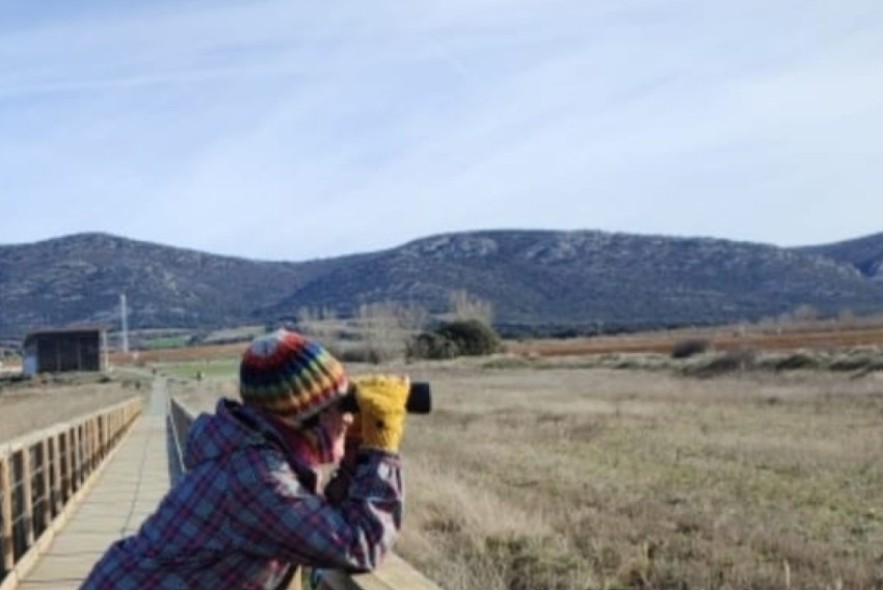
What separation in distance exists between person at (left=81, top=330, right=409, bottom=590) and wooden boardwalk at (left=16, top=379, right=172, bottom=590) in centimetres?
612

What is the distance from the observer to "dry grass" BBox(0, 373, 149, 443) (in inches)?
1629

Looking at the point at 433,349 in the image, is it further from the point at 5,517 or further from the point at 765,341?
the point at 5,517

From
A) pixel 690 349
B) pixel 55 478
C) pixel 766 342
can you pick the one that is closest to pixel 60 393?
pixel 690 349

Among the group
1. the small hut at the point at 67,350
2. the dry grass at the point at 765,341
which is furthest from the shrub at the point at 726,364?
the small hut at the point at 67,350

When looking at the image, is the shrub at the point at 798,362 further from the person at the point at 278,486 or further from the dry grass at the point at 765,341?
the person at the point at 278,486

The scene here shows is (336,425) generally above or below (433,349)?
above

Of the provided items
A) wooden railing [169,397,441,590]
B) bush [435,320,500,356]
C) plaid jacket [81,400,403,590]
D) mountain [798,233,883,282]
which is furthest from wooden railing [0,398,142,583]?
mountain [798,233,883,282]

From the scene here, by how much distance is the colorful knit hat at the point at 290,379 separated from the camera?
3266 millimetres

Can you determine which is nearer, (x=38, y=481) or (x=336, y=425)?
(x=336, y=425)

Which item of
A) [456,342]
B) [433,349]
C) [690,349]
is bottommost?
[690,349]

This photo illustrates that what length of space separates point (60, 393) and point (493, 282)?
115 m

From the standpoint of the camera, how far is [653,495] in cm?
1486

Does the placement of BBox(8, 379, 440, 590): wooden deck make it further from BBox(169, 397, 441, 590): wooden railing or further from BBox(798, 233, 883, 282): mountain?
BBox(798, 233, 883, 282): mountain

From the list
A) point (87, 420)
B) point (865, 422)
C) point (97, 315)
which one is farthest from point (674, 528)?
point (97, 315)
